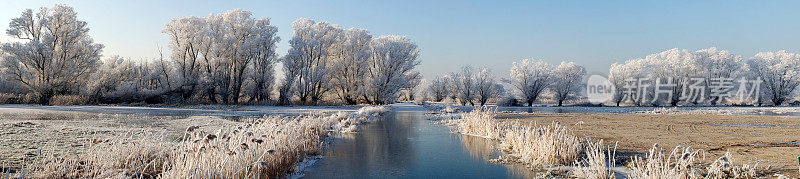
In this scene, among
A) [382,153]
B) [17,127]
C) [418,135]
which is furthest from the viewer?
[418,135]

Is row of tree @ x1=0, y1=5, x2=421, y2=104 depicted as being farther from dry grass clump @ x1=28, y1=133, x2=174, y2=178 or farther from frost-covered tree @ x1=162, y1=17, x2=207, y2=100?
dry grass clump @ x1=28, y1=133, x2=174, y2=178

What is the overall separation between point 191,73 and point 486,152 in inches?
1513

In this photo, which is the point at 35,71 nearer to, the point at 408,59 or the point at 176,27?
the point at 176,27

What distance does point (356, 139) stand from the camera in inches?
562

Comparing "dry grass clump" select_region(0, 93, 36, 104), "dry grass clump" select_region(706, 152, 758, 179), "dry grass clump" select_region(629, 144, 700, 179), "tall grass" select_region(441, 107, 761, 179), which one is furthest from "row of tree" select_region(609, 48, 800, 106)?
"dry grass clump" select_region(0, 93, 36, 104)

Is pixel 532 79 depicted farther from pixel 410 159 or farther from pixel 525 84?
pixel 410 159

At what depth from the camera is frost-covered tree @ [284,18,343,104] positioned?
42719mm

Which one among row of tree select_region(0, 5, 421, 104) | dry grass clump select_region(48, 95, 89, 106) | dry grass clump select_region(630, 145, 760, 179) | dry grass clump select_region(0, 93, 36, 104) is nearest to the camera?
dry grass clump select_region(630, 145, 760, 179)

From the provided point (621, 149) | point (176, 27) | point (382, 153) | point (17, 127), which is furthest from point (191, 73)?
point (621, 149)

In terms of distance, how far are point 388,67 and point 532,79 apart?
2375 cm

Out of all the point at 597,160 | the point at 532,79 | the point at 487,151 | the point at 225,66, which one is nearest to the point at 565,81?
the point at 532,79

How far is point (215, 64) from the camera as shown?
4153cm

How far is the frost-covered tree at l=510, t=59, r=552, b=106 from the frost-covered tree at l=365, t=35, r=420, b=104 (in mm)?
18724

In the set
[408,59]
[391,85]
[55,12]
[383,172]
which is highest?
[55,12]
